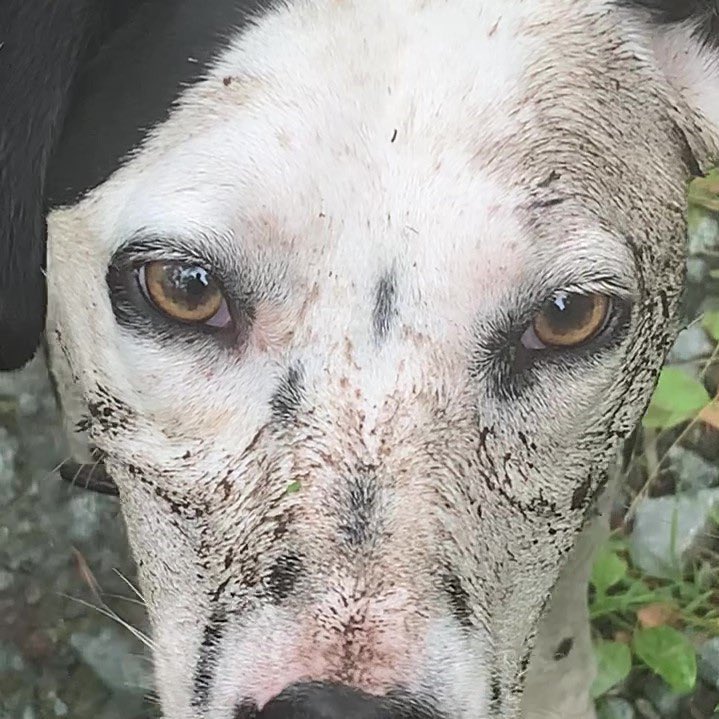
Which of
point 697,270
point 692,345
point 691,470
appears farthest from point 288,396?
point 697,270

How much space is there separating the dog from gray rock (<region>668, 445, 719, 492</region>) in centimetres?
142

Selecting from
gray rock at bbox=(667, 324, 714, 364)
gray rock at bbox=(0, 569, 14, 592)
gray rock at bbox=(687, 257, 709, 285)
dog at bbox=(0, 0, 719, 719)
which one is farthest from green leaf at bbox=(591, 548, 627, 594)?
gray rock at bbox=(0, 569, 14, 592)

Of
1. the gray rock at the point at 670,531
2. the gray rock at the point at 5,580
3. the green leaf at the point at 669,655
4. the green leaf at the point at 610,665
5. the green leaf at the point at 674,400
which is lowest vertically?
Answer: the gray rock at the point at 5,580

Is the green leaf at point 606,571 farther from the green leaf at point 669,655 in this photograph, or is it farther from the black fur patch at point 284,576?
the black fur patch at point 284,576

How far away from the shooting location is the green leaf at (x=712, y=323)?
138 inches

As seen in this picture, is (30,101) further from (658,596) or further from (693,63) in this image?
(658,596)

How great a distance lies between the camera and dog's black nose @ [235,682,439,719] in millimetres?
1562

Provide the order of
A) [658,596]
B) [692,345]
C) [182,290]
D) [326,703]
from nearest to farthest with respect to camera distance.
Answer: [326,703]
[182,290]
[658,596]
[692,345]

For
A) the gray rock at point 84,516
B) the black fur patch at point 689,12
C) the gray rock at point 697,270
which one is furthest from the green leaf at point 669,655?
the black fur patch at point 689,12

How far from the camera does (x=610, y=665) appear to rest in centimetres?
295

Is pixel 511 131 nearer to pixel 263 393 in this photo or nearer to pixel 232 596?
pixel 263 393

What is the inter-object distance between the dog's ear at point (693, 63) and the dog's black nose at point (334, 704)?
919 mm

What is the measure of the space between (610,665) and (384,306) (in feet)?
4.91

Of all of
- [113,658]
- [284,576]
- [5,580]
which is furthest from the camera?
[5,580]
